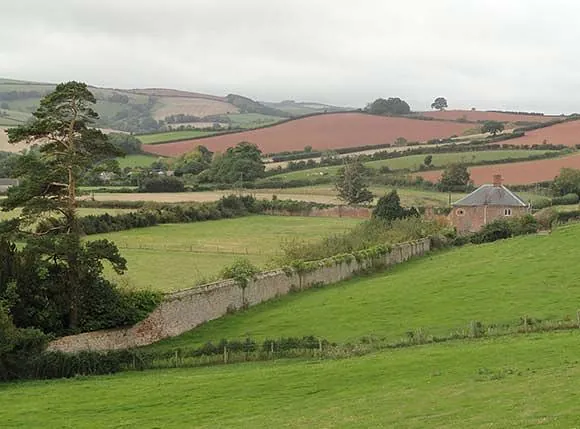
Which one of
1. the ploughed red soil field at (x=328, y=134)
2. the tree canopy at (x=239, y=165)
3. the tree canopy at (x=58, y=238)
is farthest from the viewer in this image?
the ploughed red soil field at (x=328, y=134)

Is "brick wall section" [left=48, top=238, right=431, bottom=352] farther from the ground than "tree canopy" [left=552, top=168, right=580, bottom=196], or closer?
closer

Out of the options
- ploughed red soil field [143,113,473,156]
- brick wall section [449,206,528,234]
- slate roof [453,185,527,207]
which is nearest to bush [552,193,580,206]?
slate roof [453,185,527,207]

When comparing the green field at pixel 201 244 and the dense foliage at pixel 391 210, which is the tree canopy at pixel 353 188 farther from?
the dense foliage at pixel 391 210

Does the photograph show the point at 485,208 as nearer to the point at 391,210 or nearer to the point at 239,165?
the point at 391,210

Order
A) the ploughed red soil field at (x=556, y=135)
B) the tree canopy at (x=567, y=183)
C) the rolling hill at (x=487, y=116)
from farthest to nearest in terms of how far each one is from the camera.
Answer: the rolling hill at (x=487, y=116), the ploughed red soil field at (x=556, y=135), the tree canopy at (x=567, y=183)

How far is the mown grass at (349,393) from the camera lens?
55.4ft

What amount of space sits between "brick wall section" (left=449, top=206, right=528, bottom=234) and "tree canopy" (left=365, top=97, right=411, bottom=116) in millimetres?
84654

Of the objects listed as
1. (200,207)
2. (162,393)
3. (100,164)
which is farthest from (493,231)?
(162,393)

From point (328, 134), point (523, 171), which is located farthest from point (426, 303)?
point (328, 134)

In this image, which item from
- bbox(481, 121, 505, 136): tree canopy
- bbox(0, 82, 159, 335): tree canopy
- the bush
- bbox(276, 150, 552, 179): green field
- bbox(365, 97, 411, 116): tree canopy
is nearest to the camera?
bbox(0, 82, 159, 335): tree canopy

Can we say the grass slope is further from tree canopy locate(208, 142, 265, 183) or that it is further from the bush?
tree canopy locate(208, 142, 265, 183)

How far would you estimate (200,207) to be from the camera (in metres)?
85.2

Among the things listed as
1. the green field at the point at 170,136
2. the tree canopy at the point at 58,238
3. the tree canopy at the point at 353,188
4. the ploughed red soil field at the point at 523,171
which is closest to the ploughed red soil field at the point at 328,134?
the green field at the point at 170,136

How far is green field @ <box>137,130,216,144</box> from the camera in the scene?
142525 mm
